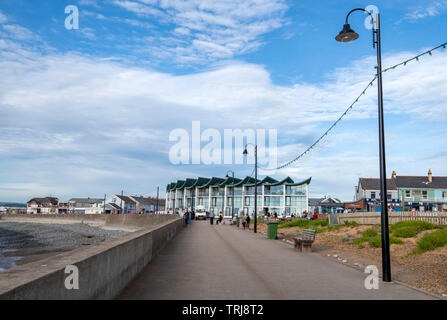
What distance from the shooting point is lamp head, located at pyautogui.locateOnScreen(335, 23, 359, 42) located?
1057cm

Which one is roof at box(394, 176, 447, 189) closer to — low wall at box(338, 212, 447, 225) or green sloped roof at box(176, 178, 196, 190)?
low wall at box(338, 212, 447, 225)

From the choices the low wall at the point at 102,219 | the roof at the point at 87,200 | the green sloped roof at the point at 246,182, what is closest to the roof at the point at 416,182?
the green sloped roof at the point at 246,182

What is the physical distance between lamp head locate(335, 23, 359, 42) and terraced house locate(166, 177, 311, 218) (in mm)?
64200

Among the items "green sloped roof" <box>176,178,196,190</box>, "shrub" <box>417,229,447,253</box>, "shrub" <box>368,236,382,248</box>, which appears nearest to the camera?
"shrub" <box>417,229,447,253</box>

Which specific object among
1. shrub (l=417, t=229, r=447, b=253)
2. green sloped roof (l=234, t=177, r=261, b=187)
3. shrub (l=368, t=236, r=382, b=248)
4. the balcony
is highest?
green sloped roof (l=234, t=177, r=261, b=187)

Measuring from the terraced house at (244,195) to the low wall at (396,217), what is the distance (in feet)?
144

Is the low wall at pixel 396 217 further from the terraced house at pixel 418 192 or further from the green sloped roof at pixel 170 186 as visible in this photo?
the green sloped roof at pixel 170 186

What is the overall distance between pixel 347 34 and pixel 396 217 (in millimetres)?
17666

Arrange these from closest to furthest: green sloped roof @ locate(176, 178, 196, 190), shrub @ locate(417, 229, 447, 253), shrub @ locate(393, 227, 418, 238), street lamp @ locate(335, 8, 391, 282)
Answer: street lamp @ locate(335, 8, 391, 282) < shrub @ locate(417, 229, 447, 253) < shrub @ locate(393, 227, 418, 238) < green sloped roof @ locate(176, 178, 196, 190)

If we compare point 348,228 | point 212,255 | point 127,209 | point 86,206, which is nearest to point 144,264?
point 212,255

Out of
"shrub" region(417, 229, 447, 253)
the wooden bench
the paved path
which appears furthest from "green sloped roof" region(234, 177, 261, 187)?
the paved path

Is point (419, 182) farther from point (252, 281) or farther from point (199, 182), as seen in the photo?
point (252, 281)
